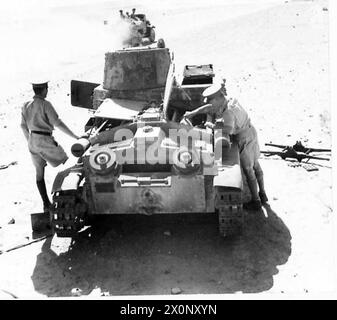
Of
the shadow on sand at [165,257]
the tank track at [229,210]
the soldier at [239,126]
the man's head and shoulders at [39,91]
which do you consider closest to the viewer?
the shadow on sand at [165,257]

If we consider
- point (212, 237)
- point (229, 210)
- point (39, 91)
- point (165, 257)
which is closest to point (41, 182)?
point (39, 91)

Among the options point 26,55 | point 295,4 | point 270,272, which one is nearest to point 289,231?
point 270,272

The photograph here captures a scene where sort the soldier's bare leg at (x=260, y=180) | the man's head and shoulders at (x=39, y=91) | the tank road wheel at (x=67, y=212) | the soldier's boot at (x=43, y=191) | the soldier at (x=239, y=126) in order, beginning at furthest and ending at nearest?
the soldier's bare leg at (x=260, y=180) → the soldier's boot at (x=43, y=191) → the man's head and shoulders at (x=39, y=91) → the soldier at (x=239, y=126) → the tank road wheel at (x=67, y=212)

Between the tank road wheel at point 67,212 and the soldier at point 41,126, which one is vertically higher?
the soldier at point 41,126

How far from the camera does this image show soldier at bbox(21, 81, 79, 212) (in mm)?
7508

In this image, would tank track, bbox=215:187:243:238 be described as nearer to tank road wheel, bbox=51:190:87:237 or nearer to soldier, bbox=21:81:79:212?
tank road wheel, bbox=51:190:87:237

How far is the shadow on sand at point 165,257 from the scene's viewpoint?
647cm

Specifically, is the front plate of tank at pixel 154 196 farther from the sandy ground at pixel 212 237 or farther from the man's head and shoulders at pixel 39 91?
the man's head and shoulders at pixel 39 91

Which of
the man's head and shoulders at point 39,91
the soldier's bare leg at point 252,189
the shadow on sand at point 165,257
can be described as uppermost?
the man's head and shoulders at point 39,91

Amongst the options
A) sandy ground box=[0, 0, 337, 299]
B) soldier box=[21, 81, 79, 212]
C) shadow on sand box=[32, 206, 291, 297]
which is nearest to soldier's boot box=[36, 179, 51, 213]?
soldier box=[21, 81, 79, 212]

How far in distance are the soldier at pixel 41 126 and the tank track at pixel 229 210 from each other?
2487mm

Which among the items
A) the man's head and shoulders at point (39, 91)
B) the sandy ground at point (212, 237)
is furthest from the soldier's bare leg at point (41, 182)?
the man's head and shoulders at point (39, 91)

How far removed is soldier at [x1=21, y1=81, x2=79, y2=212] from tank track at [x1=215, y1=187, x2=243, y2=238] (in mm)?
2487
